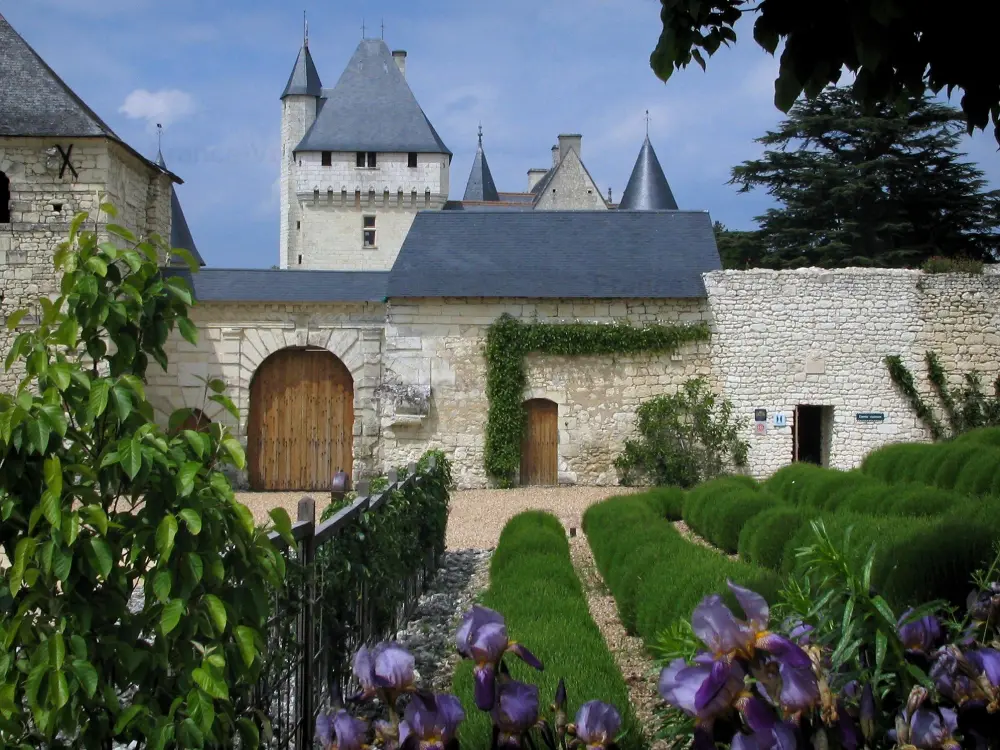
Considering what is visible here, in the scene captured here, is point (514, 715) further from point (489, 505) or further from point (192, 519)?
point (489, 505)

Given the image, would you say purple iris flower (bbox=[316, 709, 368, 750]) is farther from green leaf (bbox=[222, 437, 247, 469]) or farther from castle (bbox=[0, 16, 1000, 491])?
castle (bbox=[0, 16, 1000, 491])

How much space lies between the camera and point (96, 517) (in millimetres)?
2492

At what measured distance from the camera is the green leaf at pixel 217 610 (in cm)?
253

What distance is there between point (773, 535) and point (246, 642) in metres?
5.31

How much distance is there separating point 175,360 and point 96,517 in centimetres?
1340

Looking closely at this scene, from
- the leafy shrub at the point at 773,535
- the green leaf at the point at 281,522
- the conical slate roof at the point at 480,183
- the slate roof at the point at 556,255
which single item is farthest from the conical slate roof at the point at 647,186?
the green leaf at the point at 281,522

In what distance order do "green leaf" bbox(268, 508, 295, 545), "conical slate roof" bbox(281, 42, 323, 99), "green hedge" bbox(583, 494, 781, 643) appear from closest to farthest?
1. "green leaf" bbox(268, 508, 295, 545)
2. "green hedge" bbox(583, 494, 781, 643)
3. "conical slate roof" bbox(281, 42, 323, 99)

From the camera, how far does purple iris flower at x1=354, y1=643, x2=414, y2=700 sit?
5.46 ft

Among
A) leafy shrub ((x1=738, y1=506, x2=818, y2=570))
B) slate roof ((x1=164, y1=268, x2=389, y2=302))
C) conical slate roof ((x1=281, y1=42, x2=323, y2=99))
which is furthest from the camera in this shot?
conical slate roof ((x1=281, y1=42, x2=323, y2=99))

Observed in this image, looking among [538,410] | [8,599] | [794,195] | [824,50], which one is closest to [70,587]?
[8,599]

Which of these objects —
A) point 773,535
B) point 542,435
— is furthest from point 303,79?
point 773,535

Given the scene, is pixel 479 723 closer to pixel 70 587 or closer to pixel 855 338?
pixel 70 587

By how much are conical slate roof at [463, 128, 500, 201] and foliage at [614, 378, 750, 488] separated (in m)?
23.8

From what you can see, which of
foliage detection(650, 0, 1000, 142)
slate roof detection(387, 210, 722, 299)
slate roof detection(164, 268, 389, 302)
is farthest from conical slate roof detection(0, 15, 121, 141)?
foliage detection(650, 0, 1000, 142)
